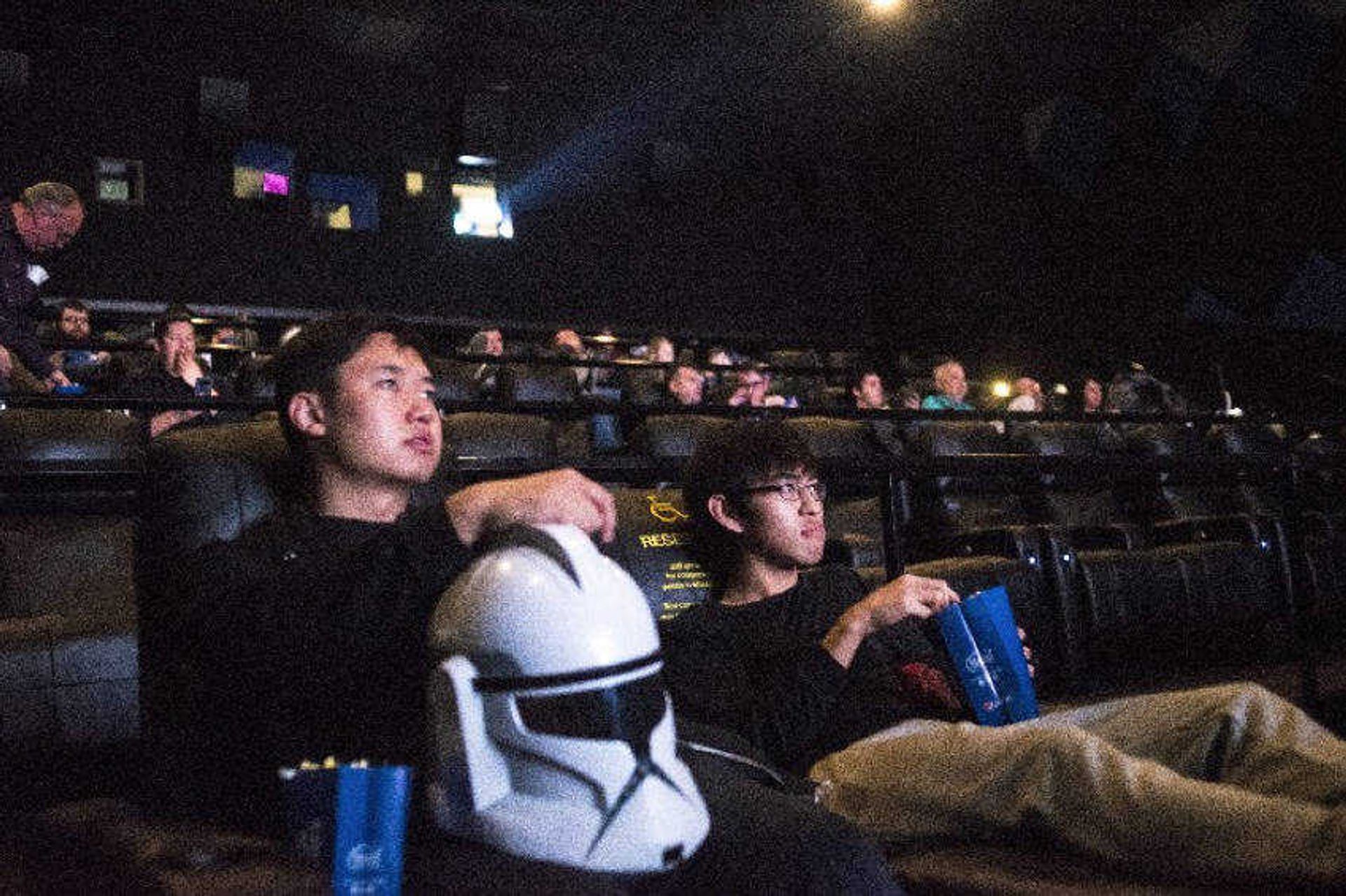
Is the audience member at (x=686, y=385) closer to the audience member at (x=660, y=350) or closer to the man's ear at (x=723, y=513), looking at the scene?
the audience member at (x=660, y=350)

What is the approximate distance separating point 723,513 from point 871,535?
7.16 ft

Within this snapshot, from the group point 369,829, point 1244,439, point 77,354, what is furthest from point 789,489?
point 77,354

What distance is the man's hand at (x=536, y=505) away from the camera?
113cm

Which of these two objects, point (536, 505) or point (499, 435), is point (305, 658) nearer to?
point (536, 505)

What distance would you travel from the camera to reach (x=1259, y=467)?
9.23 ft

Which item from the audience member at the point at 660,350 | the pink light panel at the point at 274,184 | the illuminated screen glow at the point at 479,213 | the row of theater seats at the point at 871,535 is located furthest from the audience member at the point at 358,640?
the illuminated screen glow at the point at 479,213

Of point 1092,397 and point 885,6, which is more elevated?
point 885,6

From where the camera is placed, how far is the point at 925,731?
151cm

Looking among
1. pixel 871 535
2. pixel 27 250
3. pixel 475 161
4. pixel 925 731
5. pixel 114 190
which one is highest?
pixel 475 161

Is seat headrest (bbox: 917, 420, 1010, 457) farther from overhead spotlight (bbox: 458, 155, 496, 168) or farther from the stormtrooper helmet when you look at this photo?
overhead spotlight (bbox: 458, 155, 496, 168)

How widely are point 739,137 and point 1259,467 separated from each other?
8.28m

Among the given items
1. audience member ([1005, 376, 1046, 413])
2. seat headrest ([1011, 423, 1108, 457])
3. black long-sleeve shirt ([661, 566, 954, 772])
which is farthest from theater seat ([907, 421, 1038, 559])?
black long-sleeve shirt ([661, 566, 954, 772])

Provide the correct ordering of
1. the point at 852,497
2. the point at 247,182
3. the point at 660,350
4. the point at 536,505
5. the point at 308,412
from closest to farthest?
the point at 536,505, the point at 308,412, the point at 852,497, the point at 660,350, the point at 247,182

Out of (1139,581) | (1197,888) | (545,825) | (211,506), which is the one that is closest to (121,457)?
(211,506)
